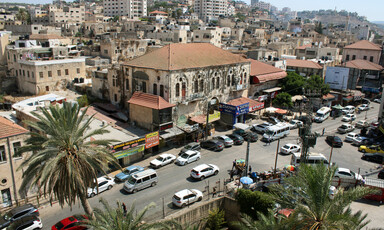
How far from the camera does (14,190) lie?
26.6 meters

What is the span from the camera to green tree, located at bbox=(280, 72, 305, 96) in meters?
56.5

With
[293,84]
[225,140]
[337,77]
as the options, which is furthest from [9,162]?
[337,77]

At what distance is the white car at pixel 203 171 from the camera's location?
101ft

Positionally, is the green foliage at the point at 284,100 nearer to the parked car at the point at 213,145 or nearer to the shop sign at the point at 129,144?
the parked car at the point at 213,145

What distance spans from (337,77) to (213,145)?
3800 centimetres

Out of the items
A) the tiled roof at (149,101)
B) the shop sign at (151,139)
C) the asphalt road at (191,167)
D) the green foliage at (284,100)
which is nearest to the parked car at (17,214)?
the asphalt road at (191,167)

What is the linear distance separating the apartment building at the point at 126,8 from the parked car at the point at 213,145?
14731cm

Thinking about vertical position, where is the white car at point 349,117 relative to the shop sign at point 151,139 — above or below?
below

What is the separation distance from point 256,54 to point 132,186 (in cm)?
4854

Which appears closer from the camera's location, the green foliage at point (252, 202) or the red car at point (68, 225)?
the red car at point (68, 225)

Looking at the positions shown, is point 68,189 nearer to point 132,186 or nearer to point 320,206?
point 132,186

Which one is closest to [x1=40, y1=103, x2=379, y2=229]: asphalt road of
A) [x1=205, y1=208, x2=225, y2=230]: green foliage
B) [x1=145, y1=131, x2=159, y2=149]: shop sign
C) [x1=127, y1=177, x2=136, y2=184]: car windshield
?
[x1=127, y1=177, x2=136, y2=184]: car windshield

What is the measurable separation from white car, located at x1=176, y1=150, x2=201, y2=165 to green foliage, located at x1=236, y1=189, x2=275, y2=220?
818 centimetres

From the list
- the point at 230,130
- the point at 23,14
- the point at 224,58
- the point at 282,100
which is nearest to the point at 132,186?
the point at 230,130
